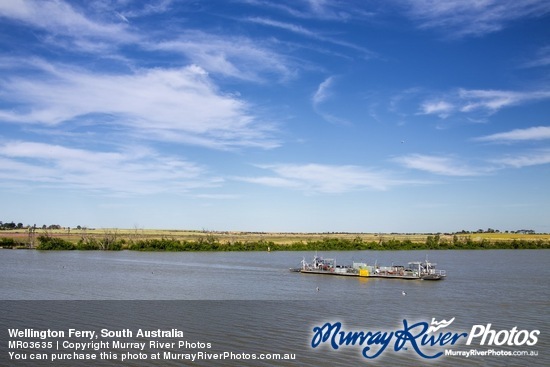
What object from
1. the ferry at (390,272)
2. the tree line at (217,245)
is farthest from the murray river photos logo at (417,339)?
the tree line at (217,245)

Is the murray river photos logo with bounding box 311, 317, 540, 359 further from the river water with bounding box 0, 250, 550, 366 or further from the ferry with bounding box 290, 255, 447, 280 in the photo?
the ferry with bounding box 290, 255, 447, 280

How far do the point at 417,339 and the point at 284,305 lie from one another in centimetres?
1176

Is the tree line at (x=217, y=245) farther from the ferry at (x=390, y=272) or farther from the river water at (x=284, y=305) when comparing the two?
the river water at (x=284, y=305)

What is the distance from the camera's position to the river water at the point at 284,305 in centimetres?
2200

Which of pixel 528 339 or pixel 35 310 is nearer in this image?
pixel 528 339

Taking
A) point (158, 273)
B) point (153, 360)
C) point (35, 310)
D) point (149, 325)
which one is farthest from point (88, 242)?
point (153, 360)

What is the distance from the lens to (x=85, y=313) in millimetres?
29641

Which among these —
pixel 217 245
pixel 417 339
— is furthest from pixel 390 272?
pixel 217 245

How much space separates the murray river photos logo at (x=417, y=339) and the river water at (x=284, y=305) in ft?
1.42

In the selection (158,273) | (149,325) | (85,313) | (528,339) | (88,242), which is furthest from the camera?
(88,242)

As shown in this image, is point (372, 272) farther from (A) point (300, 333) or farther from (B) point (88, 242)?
(B) point (88, 242)

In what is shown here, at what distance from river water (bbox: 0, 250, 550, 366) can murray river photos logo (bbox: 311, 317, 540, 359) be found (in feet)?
1.42

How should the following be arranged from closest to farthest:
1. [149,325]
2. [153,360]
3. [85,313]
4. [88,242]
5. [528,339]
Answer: [153,360] → [528,339] → [149,325] → [85,313] → [88,242]

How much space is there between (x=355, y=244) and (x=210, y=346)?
97.8 m
